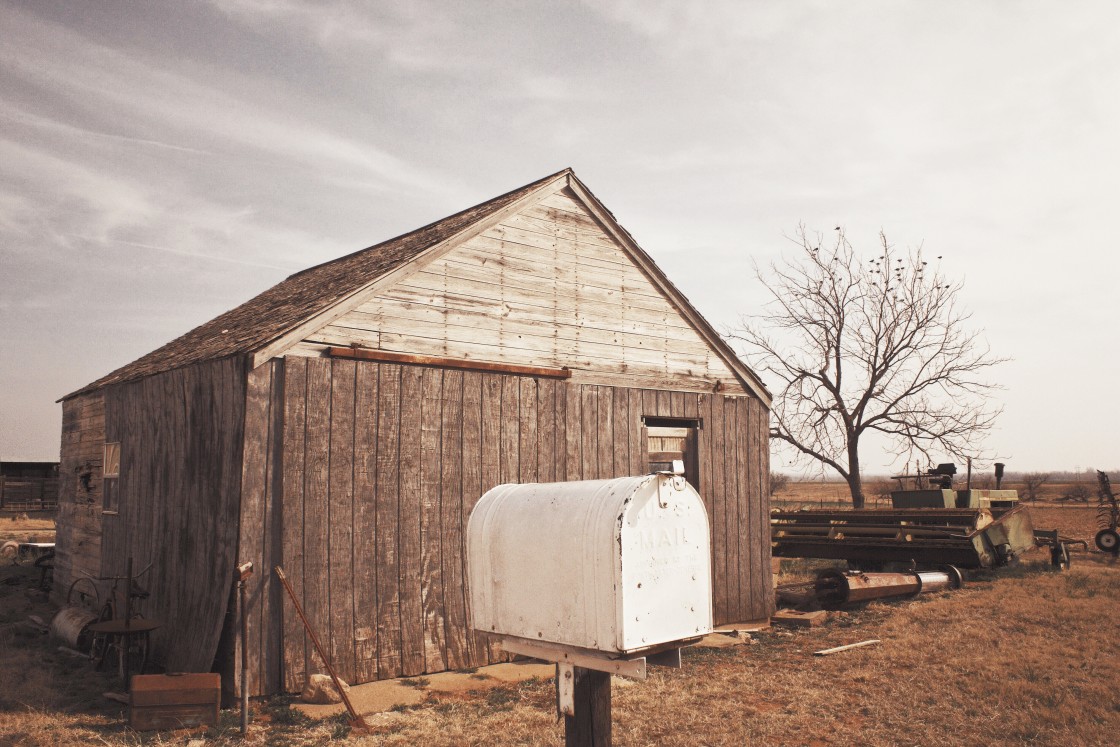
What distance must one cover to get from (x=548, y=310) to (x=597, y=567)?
6.90 meters

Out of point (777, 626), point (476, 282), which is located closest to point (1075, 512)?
point (777, 626)

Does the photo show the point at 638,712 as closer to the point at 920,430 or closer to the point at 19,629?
the point at 19,629

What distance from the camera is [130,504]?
10.4 meters

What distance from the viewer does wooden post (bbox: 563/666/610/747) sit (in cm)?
384

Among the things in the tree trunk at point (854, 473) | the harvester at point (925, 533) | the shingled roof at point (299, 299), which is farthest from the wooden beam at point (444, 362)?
the tree trunk at point (854, 473)

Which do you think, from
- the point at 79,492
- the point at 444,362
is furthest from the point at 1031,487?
the point at 79,492

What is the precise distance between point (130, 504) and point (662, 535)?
29.8 ft

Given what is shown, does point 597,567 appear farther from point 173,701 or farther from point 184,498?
point 184,498

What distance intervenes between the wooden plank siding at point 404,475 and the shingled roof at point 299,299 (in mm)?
840

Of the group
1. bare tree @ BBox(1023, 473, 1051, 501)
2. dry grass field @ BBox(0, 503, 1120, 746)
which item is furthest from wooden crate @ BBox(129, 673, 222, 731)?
bare tree @ BBox(1023, 473, 1051, 501)

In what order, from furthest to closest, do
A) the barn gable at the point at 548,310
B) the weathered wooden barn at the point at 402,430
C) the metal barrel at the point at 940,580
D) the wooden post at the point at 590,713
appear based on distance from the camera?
the metal barrel at the point at 940,580, the barn gable at the point at 548,310, the weathered wooden barn at the point at 402,430, the wooden post at the point at 590,713

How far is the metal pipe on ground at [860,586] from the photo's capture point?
1273 centimetres

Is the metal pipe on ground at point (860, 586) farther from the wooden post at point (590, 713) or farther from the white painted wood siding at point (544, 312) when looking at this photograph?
the wooden post at point (590, 713)

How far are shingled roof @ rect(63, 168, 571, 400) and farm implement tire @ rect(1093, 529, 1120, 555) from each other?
18.3m
